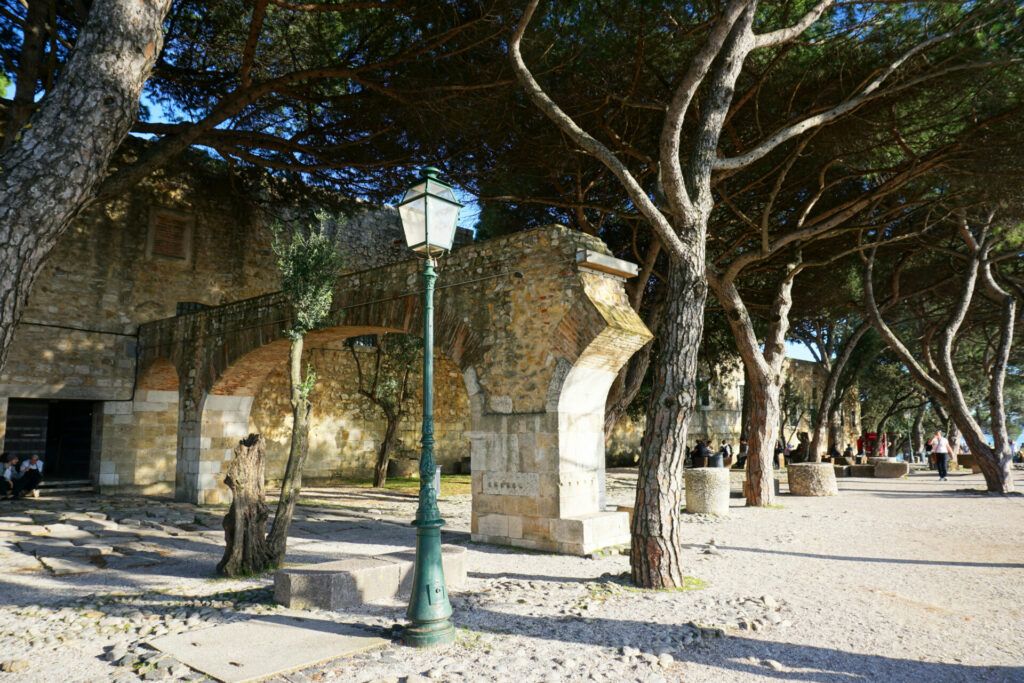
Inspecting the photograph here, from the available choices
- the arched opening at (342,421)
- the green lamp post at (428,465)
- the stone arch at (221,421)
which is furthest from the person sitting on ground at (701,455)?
the green lamp post at (428,465)

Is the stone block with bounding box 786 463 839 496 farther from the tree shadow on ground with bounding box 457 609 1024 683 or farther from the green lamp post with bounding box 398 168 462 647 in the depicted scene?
the green lamp post with bounding box 398 168 462 647

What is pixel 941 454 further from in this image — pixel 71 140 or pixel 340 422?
pixel 71 140

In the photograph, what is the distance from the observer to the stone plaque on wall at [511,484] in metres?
7.31

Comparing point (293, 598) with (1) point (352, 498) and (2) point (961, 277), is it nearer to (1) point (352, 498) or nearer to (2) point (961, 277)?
(1) point (352, 498)

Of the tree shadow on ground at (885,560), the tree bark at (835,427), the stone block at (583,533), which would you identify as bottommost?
the tree shadow on ground at (885,560)

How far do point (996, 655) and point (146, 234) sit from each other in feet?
49.2

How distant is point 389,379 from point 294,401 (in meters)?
8.82

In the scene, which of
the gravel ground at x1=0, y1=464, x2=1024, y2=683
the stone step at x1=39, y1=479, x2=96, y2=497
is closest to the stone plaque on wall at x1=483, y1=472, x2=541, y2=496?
the gravel ground at x1=0, y1=464, x2=1024, y2=683

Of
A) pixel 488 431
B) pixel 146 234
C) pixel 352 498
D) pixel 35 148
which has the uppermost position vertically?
pixel 146 234

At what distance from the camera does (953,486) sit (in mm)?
14344

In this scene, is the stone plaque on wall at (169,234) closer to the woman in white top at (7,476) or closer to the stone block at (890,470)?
the woman in white top at (7,476)

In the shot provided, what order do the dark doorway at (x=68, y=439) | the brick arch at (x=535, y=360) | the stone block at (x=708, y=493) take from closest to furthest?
the brick arch at (x=535, y=360) < the stone block at (x=708, y=493) < the dark doorway at (x=68, y=439)

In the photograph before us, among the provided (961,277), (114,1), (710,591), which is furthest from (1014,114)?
(114,1)

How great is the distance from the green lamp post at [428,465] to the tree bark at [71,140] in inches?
70.0
